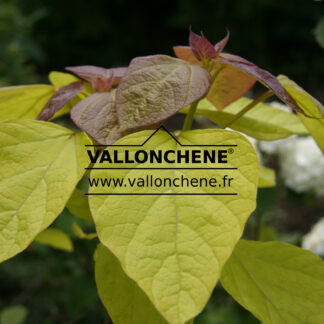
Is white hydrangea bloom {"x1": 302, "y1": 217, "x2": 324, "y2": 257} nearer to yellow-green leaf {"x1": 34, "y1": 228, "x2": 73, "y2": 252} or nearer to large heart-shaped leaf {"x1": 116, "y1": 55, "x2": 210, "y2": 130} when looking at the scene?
yellow-green leaf {"x1": 34, "y1": 228, "x2": 73, "y2": 252}

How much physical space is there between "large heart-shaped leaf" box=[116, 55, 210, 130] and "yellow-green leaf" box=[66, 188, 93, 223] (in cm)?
12

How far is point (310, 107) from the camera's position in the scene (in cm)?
41

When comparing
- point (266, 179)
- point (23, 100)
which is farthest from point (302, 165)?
point (23, 100)

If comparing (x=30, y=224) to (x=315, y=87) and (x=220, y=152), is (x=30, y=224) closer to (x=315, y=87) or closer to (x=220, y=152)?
(x=220, y=152)

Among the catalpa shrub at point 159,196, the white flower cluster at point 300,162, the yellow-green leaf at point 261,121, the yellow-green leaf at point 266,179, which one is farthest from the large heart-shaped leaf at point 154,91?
the white flower cluster at point 300,162

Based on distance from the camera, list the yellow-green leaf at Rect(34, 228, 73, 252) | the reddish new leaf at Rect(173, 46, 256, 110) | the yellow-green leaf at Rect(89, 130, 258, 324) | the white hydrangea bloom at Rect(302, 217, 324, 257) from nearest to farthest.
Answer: the yellow-green leaf at Rect(89, 130, 258, 324), the reddish new leaf at Rect(173, 46, 256, 110), the yellow-green leaf at Rect(34, 228, 73, 252), the white hydrangea bloom at Rect(302, 217, 324, 257)

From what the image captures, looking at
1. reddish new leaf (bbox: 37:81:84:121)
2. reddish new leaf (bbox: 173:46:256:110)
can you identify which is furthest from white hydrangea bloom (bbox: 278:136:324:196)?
reddish new leaf (bbox: 37:81:84:121)


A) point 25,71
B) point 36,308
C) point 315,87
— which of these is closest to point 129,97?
point 36,308

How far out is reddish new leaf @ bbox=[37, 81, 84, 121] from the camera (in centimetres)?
45

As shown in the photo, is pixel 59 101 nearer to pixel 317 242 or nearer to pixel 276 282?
pixel 276 282

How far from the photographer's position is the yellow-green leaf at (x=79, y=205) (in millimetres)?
438

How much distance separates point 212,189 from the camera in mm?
330

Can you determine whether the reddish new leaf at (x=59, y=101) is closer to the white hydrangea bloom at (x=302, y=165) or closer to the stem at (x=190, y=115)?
the stem at (x=190, y=115)

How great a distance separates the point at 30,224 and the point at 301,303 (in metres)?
0.26
